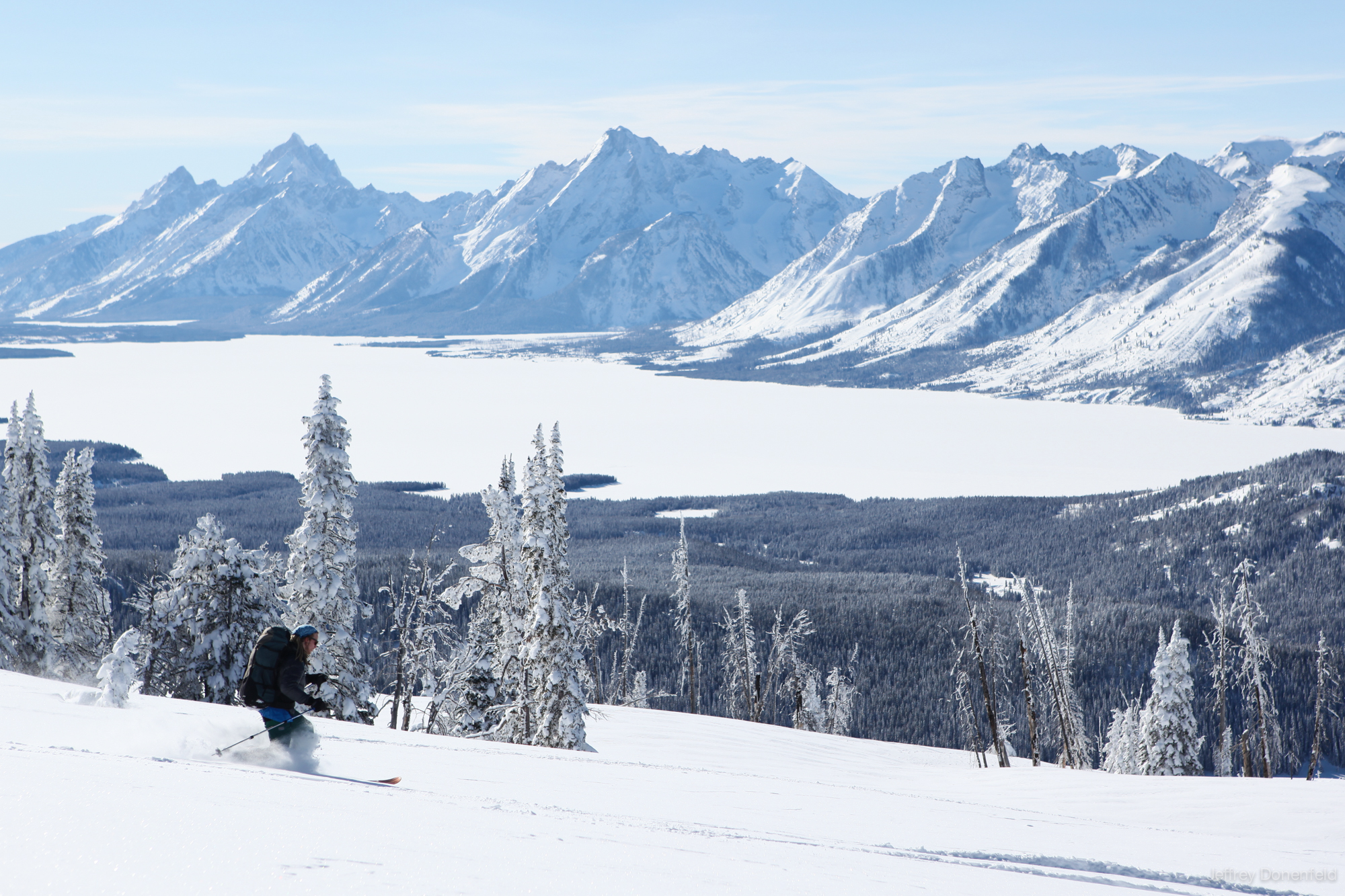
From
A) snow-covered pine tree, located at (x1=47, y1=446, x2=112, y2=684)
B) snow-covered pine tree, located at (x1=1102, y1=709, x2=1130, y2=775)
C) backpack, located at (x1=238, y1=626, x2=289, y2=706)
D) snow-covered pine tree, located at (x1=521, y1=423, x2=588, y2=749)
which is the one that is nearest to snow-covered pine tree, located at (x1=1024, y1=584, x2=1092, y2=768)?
snow-covered pine tree, located at (x1=1102, y1=709, x2=1130, y2=775)

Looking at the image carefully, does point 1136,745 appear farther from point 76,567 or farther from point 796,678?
point 76,567

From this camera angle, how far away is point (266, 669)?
41.4 ft

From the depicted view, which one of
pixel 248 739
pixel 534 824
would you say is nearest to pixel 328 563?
pixel 248 739

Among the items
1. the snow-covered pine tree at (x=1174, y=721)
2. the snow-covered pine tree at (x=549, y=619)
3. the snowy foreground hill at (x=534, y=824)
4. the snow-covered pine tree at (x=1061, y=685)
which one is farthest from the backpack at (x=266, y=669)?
the snow-covered pine tree at (x=1174, y=721)

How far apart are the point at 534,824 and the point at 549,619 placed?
21307 mm

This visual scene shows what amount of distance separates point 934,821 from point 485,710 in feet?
71.2

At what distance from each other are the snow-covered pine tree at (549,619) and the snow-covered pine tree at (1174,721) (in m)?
31.0

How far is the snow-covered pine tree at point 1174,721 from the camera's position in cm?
4669

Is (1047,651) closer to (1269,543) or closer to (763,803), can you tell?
(763,803)

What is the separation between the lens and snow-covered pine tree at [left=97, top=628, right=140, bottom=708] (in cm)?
1556

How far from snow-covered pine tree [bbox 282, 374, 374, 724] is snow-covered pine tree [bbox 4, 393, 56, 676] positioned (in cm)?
1188

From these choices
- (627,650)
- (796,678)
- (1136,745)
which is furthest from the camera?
(627,650)

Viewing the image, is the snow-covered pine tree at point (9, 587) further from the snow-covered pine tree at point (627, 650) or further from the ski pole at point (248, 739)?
the snow-covered pine tree at point (627, 650)

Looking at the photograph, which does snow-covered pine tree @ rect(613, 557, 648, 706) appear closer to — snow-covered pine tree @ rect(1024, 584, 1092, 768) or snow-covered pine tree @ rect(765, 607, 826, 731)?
snow-covered pine tree @ rect(765, 607, 826, 731)
